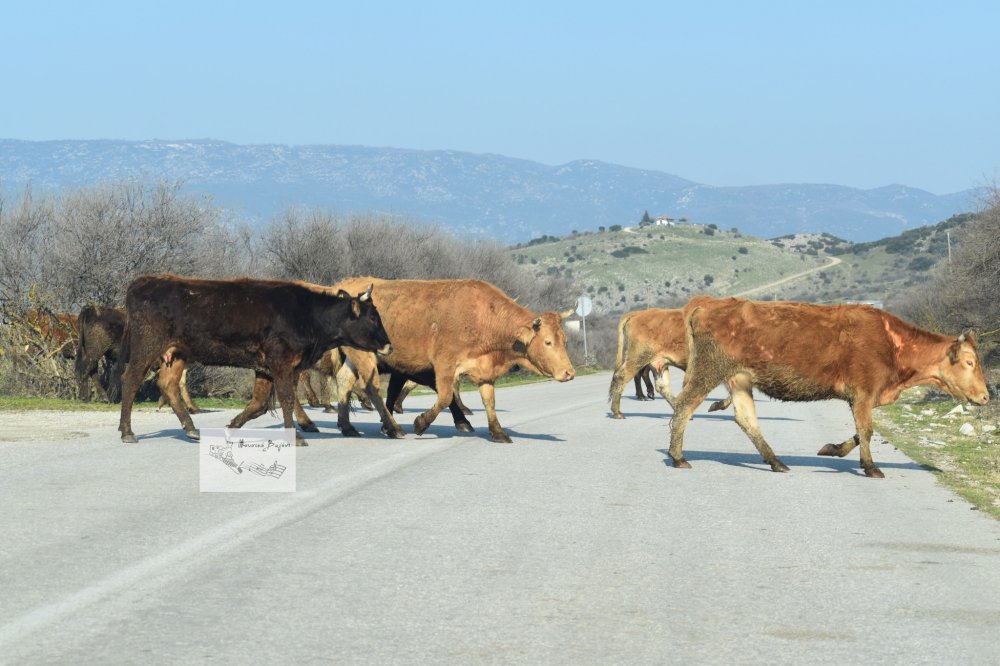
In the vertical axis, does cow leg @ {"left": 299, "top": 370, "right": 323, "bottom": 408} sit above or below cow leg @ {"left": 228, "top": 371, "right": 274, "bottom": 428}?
below

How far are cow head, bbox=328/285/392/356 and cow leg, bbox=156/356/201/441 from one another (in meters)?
1.97

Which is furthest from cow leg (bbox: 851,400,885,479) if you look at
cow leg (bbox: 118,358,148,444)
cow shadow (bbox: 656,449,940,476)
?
cow leg (bbox: 118,358,148,444)

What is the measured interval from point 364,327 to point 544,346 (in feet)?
7.26

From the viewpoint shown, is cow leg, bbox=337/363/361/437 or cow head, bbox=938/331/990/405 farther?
cow leg, bbox=337/363/361/437

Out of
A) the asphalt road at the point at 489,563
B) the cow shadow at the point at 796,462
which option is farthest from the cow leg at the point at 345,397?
the cow shadow at the point at 796,462

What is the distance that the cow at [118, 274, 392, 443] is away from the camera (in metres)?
16.1

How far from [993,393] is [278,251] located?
85.6ft

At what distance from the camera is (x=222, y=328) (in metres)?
16.1

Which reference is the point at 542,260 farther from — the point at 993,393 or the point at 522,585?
the point at 522,585

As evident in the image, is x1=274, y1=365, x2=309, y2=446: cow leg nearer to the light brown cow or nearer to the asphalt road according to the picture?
the asphalt road

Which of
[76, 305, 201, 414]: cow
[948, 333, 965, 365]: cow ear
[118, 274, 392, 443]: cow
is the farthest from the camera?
[76, 305, 201, 414]: cow

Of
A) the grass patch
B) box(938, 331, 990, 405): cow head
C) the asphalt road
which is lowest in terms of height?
the grass patch

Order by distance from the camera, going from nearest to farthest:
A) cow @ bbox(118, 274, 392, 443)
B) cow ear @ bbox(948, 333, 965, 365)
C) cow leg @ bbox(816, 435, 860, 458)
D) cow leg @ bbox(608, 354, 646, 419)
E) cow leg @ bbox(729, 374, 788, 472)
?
cow leg @ bbox(729, 374, 788, 472)
cow ear @ bbox(948, 333, 965, 365)
cow leg @ bbox(816, 435, 860, 458)
cow @ bbox(118, 274, 392, 443)
cow leg @ bbox(608, 354, 646, 419)

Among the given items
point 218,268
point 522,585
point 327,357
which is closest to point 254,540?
point 522,585
